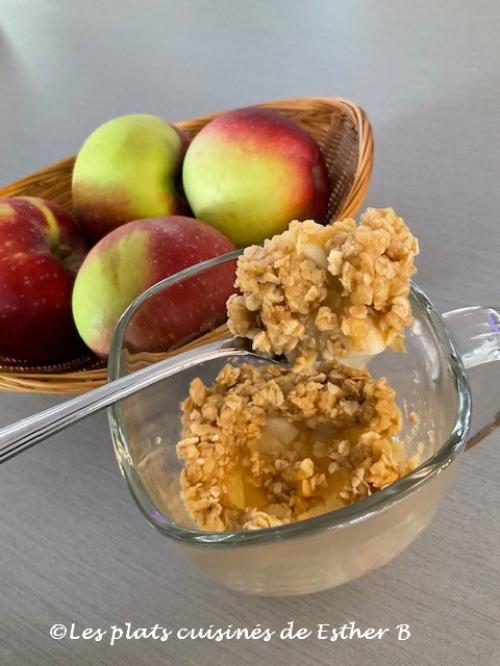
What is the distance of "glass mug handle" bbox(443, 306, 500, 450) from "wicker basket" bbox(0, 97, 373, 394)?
0.17 metres

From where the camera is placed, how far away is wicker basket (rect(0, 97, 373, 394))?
52 cm

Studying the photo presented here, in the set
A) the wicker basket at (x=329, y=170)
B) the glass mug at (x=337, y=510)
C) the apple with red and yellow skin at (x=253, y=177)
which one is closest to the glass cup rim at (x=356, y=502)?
the glass mug at (x=337, y=510)

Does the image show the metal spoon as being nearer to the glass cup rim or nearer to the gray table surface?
the glass cup rim

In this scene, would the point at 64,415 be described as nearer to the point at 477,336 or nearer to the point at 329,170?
the point at 477,336

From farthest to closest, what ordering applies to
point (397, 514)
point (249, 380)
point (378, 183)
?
point (378, 183) → point (249, 380) → point (397, 514)

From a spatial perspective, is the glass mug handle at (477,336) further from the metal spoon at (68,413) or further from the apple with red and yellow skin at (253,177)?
the apple with red and yellow skin at (253,177)

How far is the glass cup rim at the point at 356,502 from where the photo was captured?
0.30 metres

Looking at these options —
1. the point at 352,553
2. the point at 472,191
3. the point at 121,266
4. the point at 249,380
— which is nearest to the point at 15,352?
the point at 121,266

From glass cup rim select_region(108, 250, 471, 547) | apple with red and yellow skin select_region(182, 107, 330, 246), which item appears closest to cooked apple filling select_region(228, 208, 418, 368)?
glass cup rim select_region(108, 250, 471, 547)

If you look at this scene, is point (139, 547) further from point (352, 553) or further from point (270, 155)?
point (270, 155)

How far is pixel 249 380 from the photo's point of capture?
0.44 meters

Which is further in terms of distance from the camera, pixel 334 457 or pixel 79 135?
pixel 79 135

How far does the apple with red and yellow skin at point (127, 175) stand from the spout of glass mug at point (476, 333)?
1.09 ft

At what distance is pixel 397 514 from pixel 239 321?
0.47 ft
